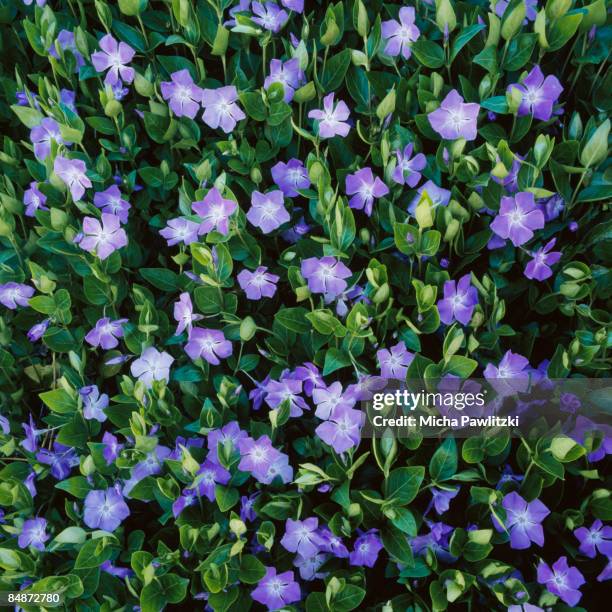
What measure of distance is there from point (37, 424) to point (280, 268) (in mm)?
640

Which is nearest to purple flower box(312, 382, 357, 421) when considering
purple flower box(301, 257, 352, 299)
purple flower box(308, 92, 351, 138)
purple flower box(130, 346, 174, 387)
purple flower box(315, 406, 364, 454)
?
purple flower box(315, 406, 364, 454)

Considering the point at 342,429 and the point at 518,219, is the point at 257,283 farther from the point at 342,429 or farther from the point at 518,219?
the point at 518,219

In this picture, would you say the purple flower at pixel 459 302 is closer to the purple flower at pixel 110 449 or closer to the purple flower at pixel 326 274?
the purple flower at pixel 326 274

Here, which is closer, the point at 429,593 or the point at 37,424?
the point at 429,593

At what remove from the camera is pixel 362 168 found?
56.8 inches

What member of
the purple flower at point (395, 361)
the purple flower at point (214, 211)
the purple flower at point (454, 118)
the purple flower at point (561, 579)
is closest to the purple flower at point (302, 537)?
the purple flower at point (395, 361)

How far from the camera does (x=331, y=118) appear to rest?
1.41 meters

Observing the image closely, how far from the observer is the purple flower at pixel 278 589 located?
127 centimetres

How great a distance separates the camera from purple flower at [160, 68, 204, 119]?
1.48m

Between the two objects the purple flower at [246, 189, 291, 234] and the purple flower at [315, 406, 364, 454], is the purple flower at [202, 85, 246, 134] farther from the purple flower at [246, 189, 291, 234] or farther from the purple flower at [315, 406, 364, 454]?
the purple flower at [315, 406, 364, 454]

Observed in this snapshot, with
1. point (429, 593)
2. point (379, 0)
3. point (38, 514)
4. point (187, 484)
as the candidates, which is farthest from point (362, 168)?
point (38, 514)

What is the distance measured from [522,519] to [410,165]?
2.28ft

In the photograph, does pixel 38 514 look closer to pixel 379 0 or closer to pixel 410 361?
pixel 410 361

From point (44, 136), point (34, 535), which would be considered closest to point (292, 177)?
point (44, 136)
